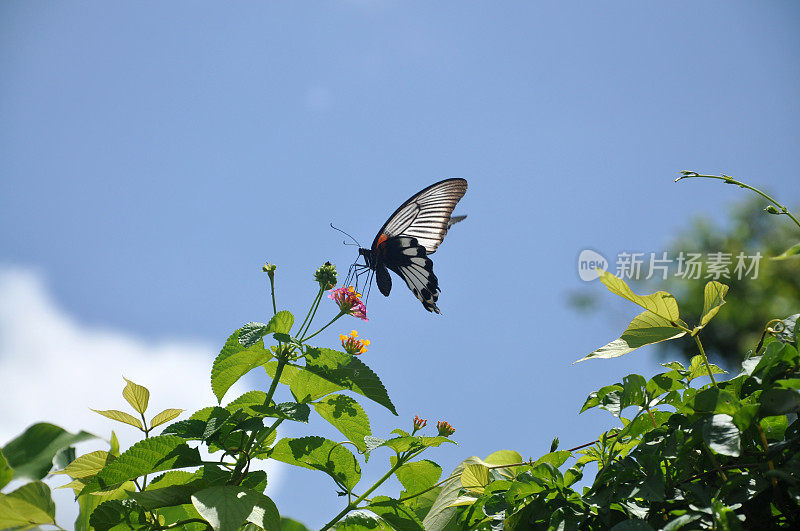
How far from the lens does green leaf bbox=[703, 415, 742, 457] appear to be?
0.65 m

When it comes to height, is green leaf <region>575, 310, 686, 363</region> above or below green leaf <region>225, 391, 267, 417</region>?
above

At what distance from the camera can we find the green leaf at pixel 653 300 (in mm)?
744

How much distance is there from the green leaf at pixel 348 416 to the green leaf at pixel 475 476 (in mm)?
190

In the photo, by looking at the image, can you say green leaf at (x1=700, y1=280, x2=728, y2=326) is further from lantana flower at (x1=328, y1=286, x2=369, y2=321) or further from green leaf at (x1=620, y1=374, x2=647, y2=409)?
lantana flower at (x1=328, y1=286, x2=369, y2=321)

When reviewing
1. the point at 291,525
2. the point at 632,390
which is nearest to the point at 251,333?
the point at 291,525

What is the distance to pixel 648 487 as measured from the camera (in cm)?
71

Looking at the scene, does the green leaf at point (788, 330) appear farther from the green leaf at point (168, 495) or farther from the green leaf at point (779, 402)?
the green leaf at point (168, 495)

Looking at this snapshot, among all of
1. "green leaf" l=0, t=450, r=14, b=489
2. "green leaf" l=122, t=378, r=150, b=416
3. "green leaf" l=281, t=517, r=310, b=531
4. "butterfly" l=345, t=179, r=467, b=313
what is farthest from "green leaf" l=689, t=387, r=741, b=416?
"butterfly" l=345, t=179, r=467, b=313

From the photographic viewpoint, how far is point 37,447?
1.09 m

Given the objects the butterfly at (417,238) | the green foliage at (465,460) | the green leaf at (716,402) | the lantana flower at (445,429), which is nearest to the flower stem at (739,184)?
the green foliage at (465,460)

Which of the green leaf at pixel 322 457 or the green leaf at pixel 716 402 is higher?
the green leaf at pixel 716 402

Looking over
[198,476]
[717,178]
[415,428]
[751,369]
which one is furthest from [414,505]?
[717,178]

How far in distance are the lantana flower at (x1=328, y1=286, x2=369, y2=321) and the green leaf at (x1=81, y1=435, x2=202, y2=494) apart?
38 centimetres

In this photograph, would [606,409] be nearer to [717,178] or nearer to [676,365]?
[676,365]
